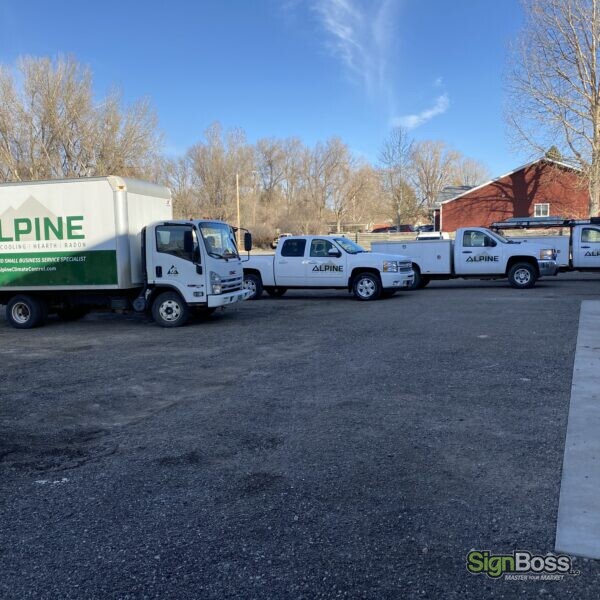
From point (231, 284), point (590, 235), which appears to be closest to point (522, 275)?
point (590, 235)

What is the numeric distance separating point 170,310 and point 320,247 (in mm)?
6245

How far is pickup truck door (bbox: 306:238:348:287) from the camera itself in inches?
667

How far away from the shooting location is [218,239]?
1269 cm

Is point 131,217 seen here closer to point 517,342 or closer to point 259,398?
point 259,398

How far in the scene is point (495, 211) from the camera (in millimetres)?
45594

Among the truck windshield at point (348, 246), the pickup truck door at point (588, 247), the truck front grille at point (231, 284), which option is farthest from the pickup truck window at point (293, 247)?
the pickup truck door at point (588, 247)

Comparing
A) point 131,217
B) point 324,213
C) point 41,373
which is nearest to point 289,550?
point 41,373

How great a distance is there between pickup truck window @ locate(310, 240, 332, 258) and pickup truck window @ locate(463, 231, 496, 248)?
221 inches

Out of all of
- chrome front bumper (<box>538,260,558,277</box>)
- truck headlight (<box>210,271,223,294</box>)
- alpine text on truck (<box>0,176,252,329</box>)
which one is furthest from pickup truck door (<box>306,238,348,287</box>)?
chrome front bumper (<box>538,260,558,277</box>)

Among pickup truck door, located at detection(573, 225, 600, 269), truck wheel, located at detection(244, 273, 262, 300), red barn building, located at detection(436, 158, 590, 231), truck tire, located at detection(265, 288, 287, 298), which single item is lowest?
truck tire, located at detection(265, 288, 287, 298)

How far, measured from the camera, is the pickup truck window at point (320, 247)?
56.3 feet

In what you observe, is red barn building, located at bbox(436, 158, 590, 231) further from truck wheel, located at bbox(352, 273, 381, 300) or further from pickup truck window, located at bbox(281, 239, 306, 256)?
pickup truck window, located at bbox(281, 239, 306, 256)

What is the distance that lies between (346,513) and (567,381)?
4.30 m

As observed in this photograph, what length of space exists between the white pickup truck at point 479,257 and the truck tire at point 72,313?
1051 cm
